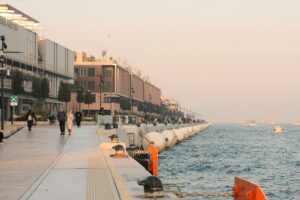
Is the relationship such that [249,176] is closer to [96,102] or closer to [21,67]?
[21,67]

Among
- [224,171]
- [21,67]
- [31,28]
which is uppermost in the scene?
[31,28]

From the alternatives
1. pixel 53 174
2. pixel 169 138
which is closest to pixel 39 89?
pixel 169 138

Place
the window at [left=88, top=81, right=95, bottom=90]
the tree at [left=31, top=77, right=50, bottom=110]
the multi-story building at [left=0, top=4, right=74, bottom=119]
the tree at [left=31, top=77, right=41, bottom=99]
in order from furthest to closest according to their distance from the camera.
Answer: the window at [left=88, top=81, right=95, bottom=90] → the multi-story building at [left=0, top=4, right=74, bottom=119] → the tree at [left=31, top=77, right=50, bottom=110] → the tree at [left=31, top=77, right=41, bottom=99]

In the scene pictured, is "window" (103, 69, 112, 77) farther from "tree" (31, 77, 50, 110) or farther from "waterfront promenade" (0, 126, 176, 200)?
"waterfront promenade" (0, 126, 176, 200)

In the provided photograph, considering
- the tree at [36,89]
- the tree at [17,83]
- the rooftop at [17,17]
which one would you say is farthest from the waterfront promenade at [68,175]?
the rooftop at [17,17]

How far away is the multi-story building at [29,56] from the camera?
10838cm

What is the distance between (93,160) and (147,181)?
11785mm

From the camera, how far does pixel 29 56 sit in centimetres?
12106

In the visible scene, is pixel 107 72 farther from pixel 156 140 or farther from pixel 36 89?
pixel 156 140

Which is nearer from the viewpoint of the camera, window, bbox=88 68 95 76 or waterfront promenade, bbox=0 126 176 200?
waterfront promenade, bbox=0 126 176 200

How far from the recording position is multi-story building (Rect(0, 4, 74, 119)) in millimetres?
108375

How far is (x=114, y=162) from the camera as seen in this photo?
24438mm

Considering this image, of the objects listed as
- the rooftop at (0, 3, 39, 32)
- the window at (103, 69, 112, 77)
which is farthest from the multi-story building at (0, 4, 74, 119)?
the window at (103, 69, 112, 77)

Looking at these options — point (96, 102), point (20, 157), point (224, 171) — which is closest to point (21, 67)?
point (96, 102)
